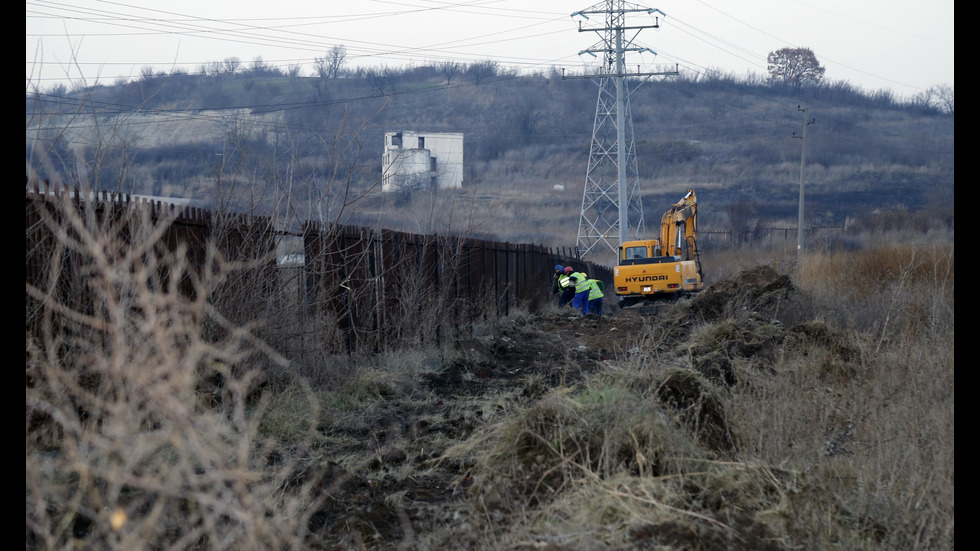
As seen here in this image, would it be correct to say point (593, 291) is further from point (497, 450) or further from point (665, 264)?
point (497, 450)

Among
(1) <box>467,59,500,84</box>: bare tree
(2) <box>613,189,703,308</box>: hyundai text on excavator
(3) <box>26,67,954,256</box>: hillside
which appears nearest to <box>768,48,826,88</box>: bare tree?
(3) <box>26,67,954,256</box>: hillside

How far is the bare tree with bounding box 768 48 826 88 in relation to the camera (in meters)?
93.8

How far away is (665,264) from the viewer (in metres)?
24.5

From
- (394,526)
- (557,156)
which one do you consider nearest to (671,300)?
(394,526)

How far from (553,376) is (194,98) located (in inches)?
2357

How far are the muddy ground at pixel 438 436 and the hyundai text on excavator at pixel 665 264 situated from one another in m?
8.34

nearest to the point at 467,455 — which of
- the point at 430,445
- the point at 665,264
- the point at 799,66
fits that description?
the point at 430,445

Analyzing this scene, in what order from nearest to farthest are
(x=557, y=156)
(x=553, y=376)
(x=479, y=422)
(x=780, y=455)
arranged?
(x=780, y=455) < (x=479, y=422) < (x=553, y=376) < (x=557, y=156)

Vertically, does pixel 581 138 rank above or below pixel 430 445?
above

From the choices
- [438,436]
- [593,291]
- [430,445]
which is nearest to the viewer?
[430,445]

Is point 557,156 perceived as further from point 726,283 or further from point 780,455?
point 780,455

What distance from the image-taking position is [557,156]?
264 feet

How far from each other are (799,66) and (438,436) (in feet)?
324

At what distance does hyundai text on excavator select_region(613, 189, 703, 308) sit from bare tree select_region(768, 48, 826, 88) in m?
77.0
